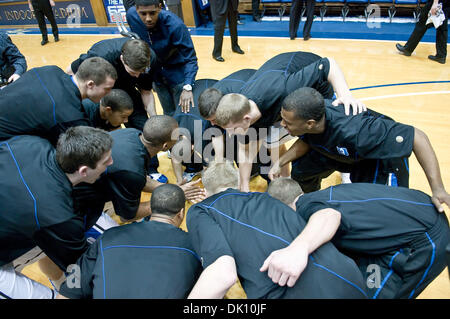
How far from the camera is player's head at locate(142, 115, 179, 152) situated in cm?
204

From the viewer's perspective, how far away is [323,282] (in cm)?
120

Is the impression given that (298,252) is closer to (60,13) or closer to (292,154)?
(292,154)

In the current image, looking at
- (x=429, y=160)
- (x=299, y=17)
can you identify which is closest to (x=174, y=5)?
(x=299, y=17)

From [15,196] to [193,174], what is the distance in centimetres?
188

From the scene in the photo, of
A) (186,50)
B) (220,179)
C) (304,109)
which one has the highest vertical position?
(186,50)

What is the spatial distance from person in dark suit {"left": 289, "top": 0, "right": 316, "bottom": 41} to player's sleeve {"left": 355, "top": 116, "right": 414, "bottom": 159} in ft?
16.0

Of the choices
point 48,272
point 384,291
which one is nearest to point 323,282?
point 384,291

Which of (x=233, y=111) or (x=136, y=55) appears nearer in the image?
(x=233, y=111)

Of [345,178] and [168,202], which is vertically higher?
[168,202]

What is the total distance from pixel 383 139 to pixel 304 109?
510 mm

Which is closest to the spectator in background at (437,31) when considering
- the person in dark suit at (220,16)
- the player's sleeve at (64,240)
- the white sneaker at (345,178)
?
the person in dark suit at (220,16)

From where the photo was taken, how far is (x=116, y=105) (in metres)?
2.46
